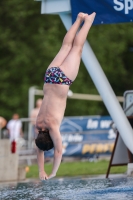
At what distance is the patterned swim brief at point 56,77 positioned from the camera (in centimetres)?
929

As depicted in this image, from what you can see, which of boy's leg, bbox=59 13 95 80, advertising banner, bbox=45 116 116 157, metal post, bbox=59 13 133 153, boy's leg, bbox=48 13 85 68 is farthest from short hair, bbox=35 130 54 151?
advertising banner, bbox=45 116 116 157

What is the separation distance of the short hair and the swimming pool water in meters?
0.67

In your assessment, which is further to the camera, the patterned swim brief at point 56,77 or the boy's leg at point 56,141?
the patterned swim brief at point 56,77

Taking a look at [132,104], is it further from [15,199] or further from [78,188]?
[15,199]

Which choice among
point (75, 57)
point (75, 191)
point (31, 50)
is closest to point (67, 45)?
point (75, 57)

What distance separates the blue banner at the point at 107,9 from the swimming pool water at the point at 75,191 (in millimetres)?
2846

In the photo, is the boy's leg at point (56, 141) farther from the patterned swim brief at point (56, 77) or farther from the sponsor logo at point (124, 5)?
the sponsor logo at point (124, 5)

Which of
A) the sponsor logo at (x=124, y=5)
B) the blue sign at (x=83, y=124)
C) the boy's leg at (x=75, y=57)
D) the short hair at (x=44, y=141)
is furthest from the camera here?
the blue sign at (x=83, y=124)

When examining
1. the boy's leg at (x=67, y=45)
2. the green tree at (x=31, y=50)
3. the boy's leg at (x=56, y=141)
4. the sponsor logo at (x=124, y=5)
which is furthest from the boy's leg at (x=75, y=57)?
the green tree at (x=31, y=50)

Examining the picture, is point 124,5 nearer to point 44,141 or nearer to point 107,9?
point 107,9

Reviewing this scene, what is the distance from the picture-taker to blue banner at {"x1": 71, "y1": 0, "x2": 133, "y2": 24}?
11047mm

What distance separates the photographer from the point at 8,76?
32.3 meters

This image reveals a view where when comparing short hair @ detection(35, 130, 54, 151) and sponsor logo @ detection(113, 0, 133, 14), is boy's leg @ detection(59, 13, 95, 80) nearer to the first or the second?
short hair @ detection(35, 130, 54, 151)

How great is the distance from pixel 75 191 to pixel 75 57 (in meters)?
2.06
